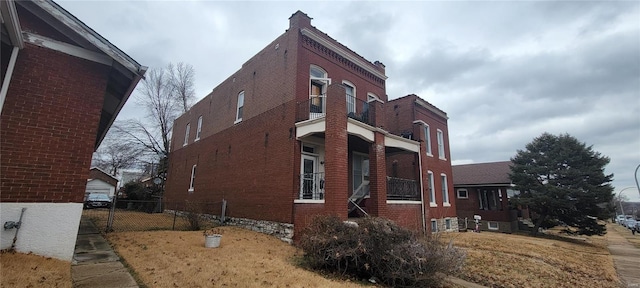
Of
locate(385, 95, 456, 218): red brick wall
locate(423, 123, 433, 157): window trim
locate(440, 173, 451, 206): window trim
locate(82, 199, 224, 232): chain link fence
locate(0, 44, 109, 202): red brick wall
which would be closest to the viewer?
locate(0, 44, 109, 202): red brick wall

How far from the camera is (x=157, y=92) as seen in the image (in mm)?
31062

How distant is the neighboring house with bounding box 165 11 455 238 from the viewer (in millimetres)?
10219

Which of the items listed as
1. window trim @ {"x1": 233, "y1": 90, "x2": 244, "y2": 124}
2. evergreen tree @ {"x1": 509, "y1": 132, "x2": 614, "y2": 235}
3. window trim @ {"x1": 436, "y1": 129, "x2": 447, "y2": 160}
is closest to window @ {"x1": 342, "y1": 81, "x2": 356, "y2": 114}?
window trim @ {"x1": 233, "y1": 90, "x2": 244, "y2": 124}

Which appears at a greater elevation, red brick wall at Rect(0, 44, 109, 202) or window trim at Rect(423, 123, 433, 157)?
window trim at Rect(423, 123, 433, 157)

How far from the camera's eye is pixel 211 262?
6473 mm

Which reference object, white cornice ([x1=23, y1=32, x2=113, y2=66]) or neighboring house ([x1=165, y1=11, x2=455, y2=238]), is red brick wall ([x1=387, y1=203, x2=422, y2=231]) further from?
white cornice ([x1=23, y1=32, x2=113, y2=66])

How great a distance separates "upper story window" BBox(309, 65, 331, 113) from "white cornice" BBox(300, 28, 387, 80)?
125cm

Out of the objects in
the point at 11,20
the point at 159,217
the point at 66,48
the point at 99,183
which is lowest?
the point at 159,217

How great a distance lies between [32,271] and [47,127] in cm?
278

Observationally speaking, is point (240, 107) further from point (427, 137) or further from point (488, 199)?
point (488, 199)

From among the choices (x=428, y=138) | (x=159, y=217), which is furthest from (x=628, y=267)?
(x=159, y=217)

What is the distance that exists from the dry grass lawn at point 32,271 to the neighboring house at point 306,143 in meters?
6.43

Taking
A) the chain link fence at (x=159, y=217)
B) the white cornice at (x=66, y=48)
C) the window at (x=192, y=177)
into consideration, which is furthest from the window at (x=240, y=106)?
the white cornice at (x=66, y=48)

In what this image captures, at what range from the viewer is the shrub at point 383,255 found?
6.11 metres
